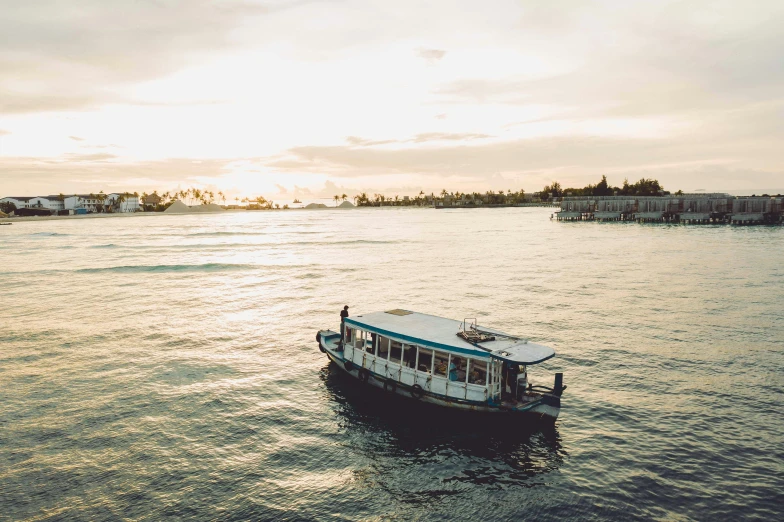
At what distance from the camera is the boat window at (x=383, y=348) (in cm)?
2831

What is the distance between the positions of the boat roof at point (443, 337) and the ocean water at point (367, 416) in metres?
3.83

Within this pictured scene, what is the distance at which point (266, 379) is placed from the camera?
3195 centimetres

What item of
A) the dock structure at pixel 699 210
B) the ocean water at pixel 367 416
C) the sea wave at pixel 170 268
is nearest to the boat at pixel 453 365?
the ocean water at pixel 367 416

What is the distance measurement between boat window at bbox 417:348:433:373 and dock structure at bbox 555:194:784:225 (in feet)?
514

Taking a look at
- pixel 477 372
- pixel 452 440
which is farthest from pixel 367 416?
pixel 477 372

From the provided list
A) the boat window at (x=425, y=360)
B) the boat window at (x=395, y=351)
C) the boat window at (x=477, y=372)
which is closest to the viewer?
the boat window at (x=477, y=372)

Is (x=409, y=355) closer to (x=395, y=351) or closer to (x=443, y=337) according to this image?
(x=395, y=351)

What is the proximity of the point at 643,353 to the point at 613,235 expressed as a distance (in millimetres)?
103517

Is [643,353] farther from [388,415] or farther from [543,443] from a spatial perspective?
[388,415]

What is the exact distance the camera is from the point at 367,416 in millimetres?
26484

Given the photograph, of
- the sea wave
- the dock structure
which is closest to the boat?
the sea wave

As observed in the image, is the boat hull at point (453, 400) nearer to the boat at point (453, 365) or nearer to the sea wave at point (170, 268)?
the boat at point (453, 365)

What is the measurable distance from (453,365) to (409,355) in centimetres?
296

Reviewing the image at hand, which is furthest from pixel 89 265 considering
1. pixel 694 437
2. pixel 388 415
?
pixel 694 437
